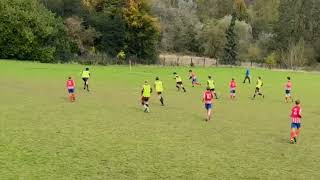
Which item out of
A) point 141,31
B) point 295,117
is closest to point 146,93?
point 295,117

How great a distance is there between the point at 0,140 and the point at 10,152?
2109mm

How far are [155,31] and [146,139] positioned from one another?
6831cm

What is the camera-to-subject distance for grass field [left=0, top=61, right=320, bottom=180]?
687 inches

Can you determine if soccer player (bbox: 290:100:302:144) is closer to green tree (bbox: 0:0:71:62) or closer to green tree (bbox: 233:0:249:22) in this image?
green tree (bbox: 0:0:71:62)

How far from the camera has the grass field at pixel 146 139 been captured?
1744 centimetres

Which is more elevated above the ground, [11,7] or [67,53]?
[11,7]

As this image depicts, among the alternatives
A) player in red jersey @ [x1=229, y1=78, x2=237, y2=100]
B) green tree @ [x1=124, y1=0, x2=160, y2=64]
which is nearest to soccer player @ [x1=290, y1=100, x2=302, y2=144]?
player in red jersey @ [x1=229, y1=78, x2=237, y2=100]

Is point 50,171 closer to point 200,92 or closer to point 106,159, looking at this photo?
point 106,159

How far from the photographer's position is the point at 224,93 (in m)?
45.5

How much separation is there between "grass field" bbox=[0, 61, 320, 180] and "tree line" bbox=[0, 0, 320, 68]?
123 ft

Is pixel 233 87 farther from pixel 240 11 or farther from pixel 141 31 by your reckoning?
pixel 240 11

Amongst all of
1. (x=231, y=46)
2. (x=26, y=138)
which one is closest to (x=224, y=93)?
(x=26, y=138)

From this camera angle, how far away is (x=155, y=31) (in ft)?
294

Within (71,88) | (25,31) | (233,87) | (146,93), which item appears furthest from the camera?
(25,31)
